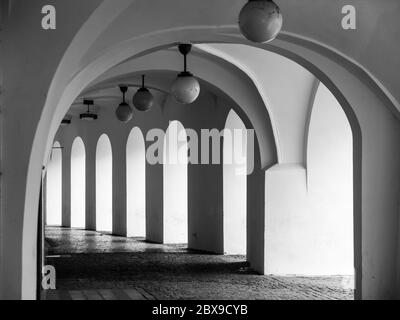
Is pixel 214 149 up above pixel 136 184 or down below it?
above

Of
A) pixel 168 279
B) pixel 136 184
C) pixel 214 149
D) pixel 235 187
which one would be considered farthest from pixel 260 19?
pixel 136 184

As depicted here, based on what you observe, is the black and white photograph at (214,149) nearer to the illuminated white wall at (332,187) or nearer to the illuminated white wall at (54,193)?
the illuminated white wall at (332,187)

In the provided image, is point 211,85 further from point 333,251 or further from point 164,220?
point 164,220

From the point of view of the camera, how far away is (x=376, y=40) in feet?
27.0

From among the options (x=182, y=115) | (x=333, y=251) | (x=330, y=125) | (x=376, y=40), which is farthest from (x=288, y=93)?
(x=182, y=115)

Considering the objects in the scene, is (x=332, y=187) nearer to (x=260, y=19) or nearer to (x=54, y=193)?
(x=260, y=19)

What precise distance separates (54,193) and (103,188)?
424cm

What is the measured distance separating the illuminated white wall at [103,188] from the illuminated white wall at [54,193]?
3876mm

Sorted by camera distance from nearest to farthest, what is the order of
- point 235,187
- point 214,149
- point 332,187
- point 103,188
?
1. point 332,187
2. point 235,187
3. point 214,149
4. point 103,188

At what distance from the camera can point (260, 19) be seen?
18.2ft

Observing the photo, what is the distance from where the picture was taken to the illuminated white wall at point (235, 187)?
14.5 m

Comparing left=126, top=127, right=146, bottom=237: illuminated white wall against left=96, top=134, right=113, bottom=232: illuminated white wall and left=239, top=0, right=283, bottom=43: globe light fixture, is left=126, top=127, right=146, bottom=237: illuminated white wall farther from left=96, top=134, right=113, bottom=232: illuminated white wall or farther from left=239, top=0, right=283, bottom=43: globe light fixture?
left=239, top=0, right=283, bottom=43: globe light fixture

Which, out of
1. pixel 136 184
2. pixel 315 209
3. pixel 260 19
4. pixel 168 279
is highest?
pixel 260 19

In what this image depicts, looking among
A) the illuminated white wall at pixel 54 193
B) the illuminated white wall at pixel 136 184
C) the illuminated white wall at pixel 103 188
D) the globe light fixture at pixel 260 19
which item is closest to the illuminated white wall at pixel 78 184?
the illuminated white wall at pixel 54 193
